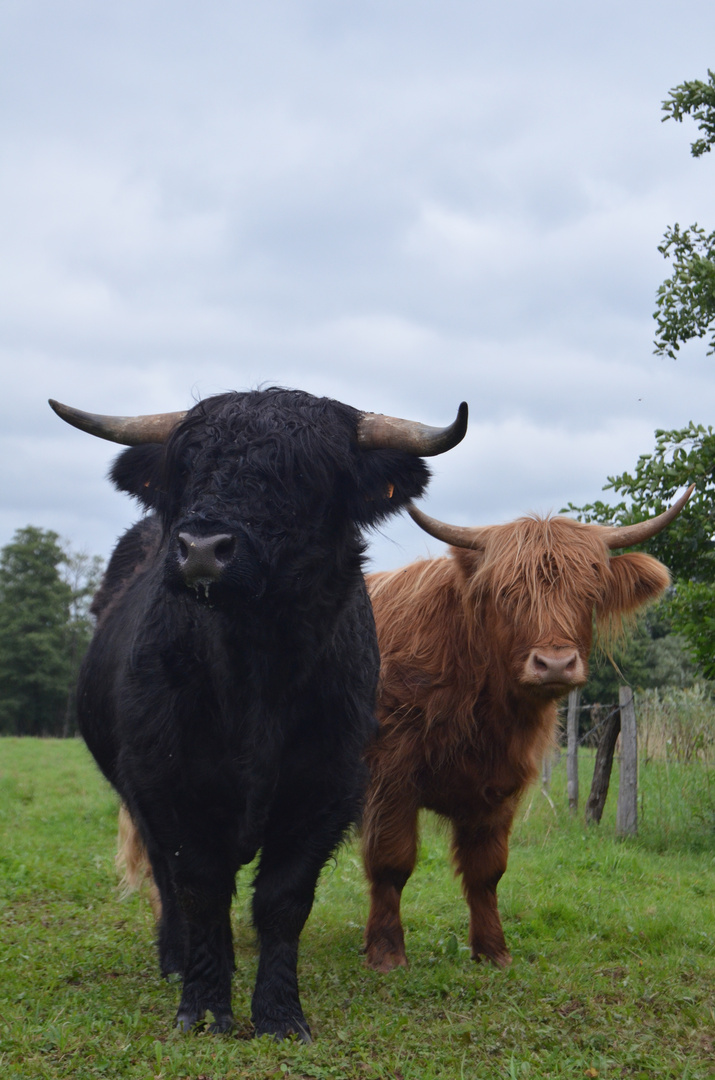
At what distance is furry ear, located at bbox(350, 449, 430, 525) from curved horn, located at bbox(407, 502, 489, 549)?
1287 millimetres

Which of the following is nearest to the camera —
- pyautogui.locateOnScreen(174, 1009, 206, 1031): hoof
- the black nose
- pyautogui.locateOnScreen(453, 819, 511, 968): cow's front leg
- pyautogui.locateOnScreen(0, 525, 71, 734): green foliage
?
the black nose

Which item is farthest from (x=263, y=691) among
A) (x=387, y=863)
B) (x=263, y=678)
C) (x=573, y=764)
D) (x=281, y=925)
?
(x=573, y=764)

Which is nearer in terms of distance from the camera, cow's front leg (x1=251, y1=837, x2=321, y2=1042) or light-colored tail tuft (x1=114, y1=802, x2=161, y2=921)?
cow's front leg (x1=251, y1=837, x2=321, y2=1042)

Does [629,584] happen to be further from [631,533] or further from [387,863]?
[387,863]

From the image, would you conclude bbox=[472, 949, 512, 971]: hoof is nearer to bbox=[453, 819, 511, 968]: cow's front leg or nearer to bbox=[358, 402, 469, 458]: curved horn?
bbox=[453, 819, 511, 968]: cow's front leg

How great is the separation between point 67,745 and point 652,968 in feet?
73.1

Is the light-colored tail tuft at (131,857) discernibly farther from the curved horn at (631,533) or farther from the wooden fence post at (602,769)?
the wooden fence post at (602,769)

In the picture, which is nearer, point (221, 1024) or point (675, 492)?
point (221, 1024)

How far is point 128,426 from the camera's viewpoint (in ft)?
12.6

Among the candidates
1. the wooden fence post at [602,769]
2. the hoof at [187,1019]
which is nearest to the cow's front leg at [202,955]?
the hoof at [187,1019]

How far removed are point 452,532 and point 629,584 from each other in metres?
0.89

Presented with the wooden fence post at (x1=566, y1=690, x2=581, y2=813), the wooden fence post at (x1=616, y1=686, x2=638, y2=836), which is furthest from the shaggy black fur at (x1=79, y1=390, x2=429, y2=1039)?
the wooden fence post at (x1=566, y1=690, x2=581, y2=813)

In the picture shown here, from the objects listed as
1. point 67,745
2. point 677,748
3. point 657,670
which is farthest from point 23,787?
point 657,670

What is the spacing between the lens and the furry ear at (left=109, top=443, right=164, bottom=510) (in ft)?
12.8
